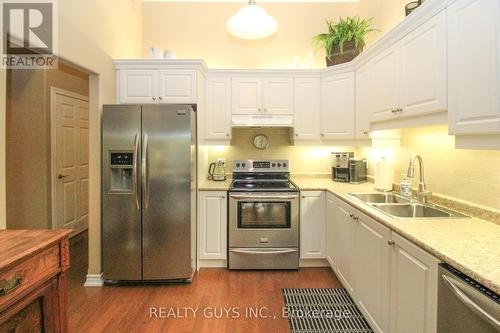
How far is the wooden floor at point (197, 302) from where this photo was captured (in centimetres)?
216

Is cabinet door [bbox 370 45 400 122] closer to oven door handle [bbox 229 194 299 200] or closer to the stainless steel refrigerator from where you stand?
oven door handle [bbox 229 194 299 200]

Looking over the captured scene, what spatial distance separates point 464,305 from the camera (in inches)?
43.2

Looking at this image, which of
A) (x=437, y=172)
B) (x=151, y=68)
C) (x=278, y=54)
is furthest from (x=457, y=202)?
(x=151, y=68)

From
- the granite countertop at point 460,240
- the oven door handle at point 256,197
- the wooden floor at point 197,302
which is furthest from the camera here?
the oven door handle at point 256,197

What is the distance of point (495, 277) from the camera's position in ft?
3.30

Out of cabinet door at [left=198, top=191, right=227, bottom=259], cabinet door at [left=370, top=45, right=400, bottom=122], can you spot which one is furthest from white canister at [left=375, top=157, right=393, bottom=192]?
cabinet door at [left=198, top=191, right=227, bottom=259]

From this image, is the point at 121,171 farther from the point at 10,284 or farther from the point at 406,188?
the point at 406,188

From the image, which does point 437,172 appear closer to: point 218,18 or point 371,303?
→ point 371,303

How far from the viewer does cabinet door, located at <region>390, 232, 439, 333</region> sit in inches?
51.5

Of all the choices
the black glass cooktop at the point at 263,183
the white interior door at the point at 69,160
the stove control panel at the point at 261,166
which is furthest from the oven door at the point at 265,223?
the white interior door at the point at 69,160

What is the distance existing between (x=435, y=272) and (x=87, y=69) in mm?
Result: 2938

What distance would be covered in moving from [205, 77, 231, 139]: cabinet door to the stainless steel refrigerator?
2.29 ft

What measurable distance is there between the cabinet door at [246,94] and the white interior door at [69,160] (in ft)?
7.69

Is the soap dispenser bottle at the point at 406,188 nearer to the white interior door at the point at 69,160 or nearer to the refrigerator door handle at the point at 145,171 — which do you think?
the refrigerator door handle at the point at 145,171
